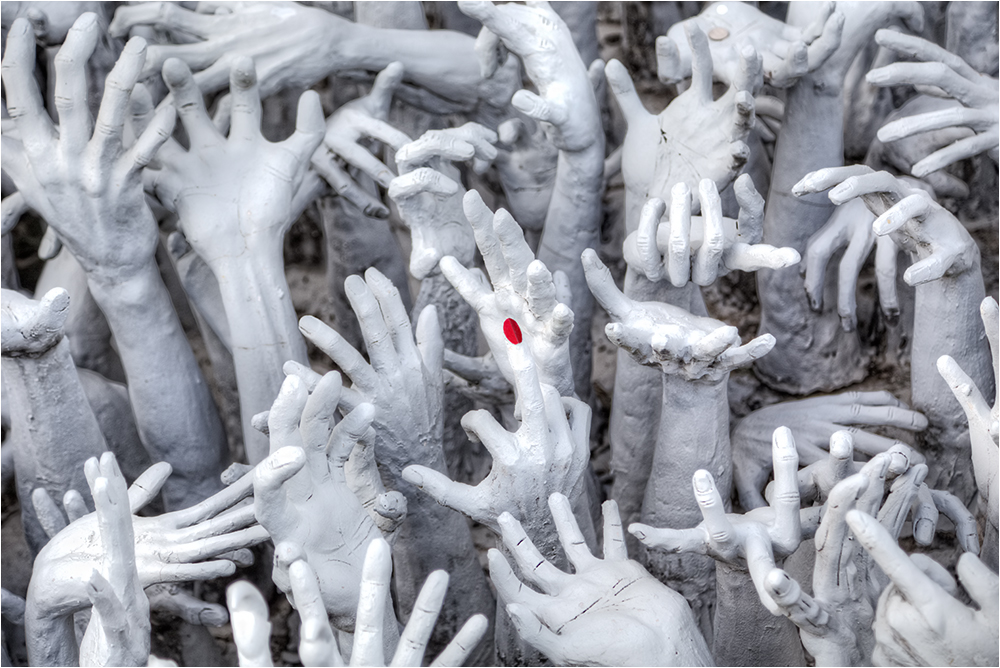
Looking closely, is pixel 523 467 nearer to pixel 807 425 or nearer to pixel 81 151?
pixel 807 425

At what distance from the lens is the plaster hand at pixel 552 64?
121cm

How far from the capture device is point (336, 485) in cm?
95

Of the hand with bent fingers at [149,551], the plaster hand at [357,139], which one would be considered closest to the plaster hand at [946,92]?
the plaster hand at [357,139]

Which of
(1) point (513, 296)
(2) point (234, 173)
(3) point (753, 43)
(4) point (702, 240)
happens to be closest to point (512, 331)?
(1) point (513, 296)

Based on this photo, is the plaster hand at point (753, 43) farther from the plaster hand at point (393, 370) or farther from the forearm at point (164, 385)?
the forearm at point (164, 385)

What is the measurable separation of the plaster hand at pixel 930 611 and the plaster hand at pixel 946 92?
56cm

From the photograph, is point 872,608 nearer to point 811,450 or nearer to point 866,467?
point 866,467

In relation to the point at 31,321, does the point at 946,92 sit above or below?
above

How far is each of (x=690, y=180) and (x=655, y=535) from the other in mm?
450

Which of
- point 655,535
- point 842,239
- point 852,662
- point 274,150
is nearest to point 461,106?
point 274,150

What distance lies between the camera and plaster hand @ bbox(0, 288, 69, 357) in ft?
3.49

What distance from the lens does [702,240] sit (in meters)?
1.03

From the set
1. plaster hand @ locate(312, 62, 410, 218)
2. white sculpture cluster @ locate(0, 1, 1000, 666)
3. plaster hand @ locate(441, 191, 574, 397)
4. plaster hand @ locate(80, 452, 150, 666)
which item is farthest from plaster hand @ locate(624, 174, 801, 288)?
plaster hand @ locate(80, 452, 150, 666)

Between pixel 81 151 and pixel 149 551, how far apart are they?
43 centimetres
